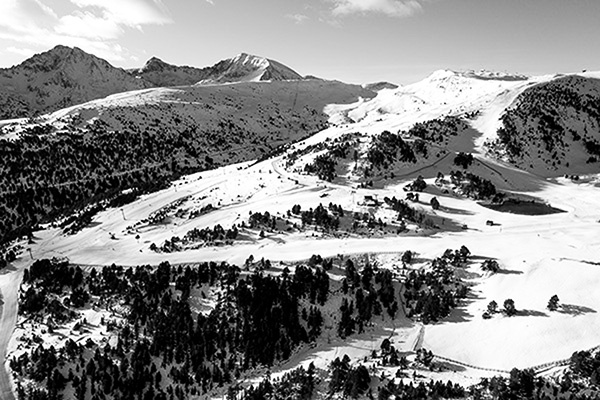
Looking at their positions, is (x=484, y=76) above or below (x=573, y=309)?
above

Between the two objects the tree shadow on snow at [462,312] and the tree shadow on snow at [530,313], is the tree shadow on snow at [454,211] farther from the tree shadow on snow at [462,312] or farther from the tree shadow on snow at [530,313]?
the tree shadow on snow at [530,313]

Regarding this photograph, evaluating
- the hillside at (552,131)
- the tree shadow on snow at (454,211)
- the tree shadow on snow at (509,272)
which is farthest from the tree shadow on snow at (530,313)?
the hillside at (552,131)

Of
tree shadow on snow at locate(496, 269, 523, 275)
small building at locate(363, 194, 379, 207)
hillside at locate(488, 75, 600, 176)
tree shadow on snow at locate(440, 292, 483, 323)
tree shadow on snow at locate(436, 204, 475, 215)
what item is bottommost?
tree shadow on snow at locate(440, 292, 483, 323)

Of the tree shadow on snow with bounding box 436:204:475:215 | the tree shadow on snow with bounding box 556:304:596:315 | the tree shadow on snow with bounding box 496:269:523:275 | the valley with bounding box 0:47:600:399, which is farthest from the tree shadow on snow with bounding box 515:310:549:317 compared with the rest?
the tree shadow on snow with bounding box 436:204:475:215

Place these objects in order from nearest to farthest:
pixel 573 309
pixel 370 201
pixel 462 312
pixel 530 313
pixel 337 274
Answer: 1. pixel 573 309
2. pixel 530 313
3. pixel 462 312
4. pixel 337 274
5. pixel 370 201

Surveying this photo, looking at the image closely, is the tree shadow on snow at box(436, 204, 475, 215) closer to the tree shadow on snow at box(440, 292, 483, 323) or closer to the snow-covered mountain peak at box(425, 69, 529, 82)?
the tree shadow on snow at box(440, 292, 483, 323)

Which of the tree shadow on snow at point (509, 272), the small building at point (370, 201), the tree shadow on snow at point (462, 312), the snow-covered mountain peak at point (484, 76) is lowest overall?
the tree shadow on snow at point (462, 312)

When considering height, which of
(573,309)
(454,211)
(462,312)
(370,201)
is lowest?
(462,312)

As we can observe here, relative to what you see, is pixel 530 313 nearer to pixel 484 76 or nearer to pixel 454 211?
pixel 454 211

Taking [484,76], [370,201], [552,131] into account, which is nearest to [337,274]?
[370,201]

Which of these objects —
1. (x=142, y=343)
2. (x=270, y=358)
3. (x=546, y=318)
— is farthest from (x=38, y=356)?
(x=546, y=318)

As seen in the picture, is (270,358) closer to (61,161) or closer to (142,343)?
(142,343)

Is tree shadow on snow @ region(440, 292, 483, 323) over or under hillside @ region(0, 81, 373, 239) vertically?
under
